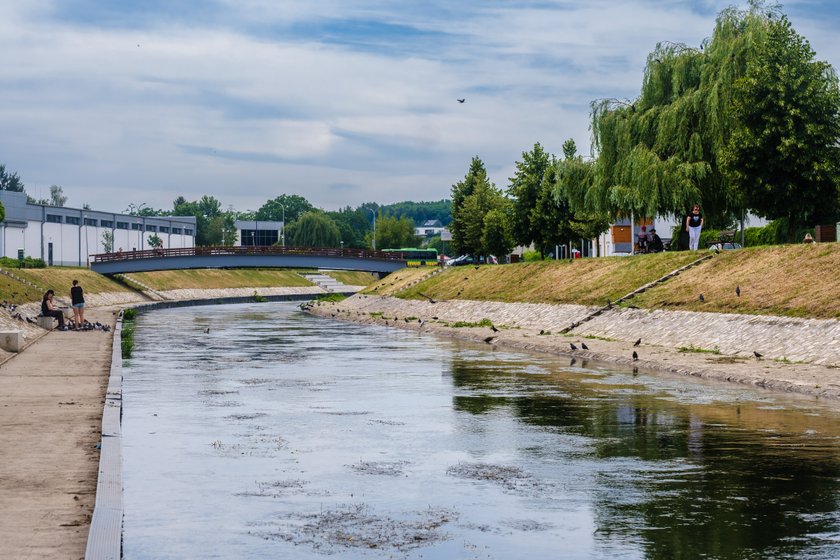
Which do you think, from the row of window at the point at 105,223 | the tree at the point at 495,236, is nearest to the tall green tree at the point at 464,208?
→ the tree at the point at 495,236

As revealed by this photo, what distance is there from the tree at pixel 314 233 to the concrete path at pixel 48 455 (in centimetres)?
16502

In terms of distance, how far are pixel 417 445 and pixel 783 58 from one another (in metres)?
39.1

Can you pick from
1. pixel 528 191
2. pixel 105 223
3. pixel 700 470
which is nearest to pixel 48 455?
pixel 700 470

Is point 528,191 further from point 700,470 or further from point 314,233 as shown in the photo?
point 314,233

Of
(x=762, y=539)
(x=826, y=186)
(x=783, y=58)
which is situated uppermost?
(x=783, y=58)

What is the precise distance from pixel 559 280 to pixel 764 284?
20852 millimetres

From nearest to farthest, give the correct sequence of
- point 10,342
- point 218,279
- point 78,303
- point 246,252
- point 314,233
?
point 10,342, point 78,303, point 246,252, point 218,279, point 314,233

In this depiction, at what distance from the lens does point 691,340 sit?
35219 millimetres

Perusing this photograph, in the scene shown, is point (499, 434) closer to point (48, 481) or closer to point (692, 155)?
point (48, 481)

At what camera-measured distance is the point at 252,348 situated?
131 feet

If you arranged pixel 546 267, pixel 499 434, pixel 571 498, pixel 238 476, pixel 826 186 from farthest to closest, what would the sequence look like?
pixel 546 267 → pixel 826 186 → pixel 499 434 → pixel 238 476 → pixel 571 498

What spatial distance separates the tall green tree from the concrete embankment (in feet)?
179

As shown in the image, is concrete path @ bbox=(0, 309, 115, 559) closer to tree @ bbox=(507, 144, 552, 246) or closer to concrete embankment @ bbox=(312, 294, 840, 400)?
concrete embankment @ bbox=(312, 294, 840, 400)

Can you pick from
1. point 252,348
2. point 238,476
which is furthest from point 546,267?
point 238,476
